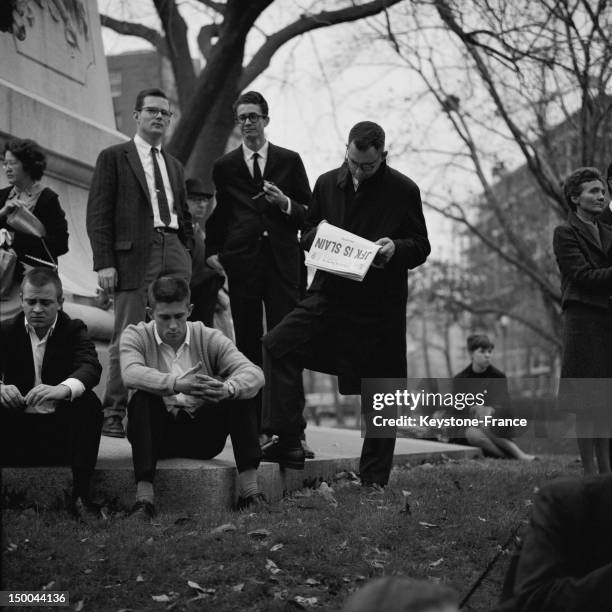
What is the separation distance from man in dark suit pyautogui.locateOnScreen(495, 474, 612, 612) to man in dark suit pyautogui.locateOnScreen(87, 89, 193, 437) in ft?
15.8

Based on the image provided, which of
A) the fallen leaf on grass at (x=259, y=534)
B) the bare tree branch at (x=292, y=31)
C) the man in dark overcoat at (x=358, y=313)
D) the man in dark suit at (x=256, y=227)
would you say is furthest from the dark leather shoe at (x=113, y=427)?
the bare tree branch at (x=292, y=31)

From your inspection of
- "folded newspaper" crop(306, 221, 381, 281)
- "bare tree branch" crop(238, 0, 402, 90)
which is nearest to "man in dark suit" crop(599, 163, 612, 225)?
"folded newspaper" crop(306, 221, 381, 281)

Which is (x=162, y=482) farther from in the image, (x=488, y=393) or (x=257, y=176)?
(x=488, y=393)

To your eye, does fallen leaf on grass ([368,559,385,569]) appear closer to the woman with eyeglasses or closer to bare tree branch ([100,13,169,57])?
the woman with eyeglasses

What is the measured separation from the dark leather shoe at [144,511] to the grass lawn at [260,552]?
0.24 feet

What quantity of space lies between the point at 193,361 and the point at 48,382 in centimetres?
83

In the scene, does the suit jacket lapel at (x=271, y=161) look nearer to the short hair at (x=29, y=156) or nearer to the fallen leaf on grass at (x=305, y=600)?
the short hair at (x=29, y=156)

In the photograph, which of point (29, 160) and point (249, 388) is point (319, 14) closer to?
point (29, 160)

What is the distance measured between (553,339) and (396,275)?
15892 millimetres

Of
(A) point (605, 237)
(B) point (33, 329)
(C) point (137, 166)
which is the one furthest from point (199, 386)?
(A) point (605, 237)

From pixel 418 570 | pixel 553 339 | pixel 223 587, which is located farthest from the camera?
pixel 553 339

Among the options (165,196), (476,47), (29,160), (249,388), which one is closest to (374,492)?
(249,388)

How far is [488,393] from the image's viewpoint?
10195mm

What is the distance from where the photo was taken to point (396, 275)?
7.08 meters
